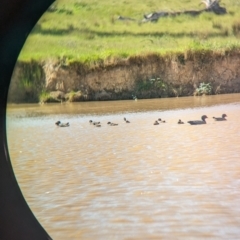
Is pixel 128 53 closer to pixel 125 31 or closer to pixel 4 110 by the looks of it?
pixel 125 31

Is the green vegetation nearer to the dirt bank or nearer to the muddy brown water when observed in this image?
the dirt bank

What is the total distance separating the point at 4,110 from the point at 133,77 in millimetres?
454

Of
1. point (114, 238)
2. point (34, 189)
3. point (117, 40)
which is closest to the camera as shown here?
point (114, 238)

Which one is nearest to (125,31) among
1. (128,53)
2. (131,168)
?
(128,53)

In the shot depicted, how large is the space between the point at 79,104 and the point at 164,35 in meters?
0.38

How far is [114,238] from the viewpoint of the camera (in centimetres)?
108

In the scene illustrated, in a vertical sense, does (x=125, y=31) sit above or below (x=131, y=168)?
above

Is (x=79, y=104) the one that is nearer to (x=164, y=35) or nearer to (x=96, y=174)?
(x=96, y=174)

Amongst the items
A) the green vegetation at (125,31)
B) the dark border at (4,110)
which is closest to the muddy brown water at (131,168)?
the dark border at (4,110)


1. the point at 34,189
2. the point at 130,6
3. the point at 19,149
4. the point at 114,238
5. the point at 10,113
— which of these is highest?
the point at 130,6

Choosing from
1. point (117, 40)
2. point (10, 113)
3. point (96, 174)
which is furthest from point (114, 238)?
point (117, 40)

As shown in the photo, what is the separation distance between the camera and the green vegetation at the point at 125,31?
49.2 inches

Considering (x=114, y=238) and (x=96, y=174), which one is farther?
(x=96, y=174)

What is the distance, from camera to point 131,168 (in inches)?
48.1
